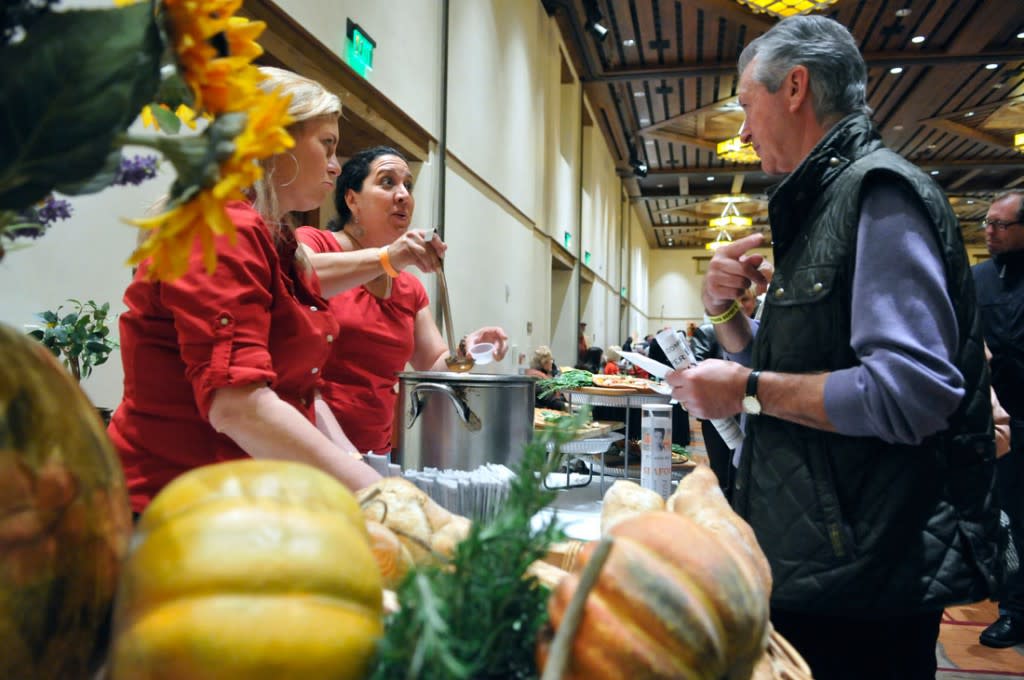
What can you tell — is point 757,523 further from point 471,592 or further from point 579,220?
point 579,220

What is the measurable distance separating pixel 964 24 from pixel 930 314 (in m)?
10.3

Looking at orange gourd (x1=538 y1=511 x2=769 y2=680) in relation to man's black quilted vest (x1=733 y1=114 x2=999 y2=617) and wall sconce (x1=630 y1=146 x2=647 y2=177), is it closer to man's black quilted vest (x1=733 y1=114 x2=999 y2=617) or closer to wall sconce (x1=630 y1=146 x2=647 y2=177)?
man's black quilted vest (x1=733 y1=114 x2=999 y2=617)

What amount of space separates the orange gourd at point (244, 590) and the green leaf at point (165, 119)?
0.33 m

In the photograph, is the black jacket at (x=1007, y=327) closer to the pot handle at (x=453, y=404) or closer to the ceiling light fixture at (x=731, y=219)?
the pot handle at (x=453, y=404)

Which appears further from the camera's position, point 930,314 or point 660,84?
point 660,84

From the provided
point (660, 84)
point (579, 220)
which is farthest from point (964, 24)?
point (579, 220)

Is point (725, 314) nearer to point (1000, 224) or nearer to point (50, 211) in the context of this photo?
point (50, 211)

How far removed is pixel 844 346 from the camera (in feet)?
4.40

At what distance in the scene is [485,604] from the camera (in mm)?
392

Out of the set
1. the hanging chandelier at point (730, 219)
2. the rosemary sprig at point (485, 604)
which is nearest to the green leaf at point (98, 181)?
the rosemary sprig at point (485, 604)

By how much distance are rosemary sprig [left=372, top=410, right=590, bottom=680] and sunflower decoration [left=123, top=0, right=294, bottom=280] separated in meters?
0.22

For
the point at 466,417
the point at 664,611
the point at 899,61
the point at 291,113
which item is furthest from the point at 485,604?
the point at 899,61

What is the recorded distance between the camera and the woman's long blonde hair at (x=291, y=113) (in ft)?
4.43

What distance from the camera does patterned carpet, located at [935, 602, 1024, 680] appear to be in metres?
3.21
